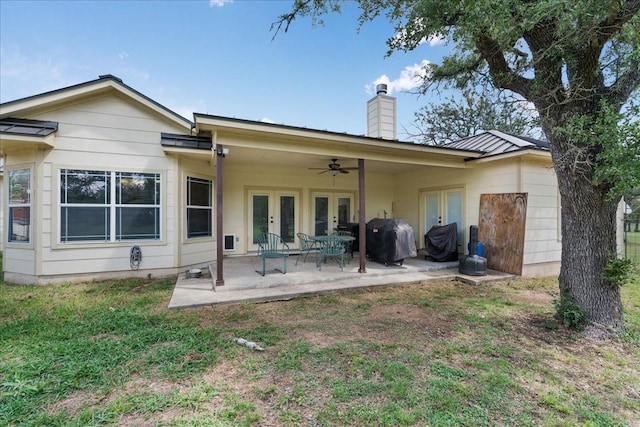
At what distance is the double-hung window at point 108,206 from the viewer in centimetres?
560

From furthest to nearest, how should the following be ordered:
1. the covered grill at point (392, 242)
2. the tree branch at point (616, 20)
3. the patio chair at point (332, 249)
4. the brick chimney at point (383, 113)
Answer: the brick chimney at point (383, 113), the covered grill at point (392, 242), the patio chair at point (332, 249), the tree branch at point (616, 20)

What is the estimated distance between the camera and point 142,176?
6.07 meters

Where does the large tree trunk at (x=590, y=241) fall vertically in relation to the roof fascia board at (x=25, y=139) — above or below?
below

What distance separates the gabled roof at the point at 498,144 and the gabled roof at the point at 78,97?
717cm

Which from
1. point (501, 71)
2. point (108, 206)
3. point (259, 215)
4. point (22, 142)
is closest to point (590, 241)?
point (501, 71)

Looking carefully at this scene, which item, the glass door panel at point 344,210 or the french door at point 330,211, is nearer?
the french door at point 330,211

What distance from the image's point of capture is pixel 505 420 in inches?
79.6

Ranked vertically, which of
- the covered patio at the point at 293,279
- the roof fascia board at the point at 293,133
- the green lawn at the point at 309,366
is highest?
the roof fascia board at the point at 293,133

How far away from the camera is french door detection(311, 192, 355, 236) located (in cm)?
942

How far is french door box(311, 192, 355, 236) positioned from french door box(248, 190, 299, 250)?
26.9 inches

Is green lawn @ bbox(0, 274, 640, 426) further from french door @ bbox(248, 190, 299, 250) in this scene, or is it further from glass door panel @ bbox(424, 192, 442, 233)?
french door @ bbox(248, 190, 299, 250)

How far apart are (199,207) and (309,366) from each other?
5.39 m

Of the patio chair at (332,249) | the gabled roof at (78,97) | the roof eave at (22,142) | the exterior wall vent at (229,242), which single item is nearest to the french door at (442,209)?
the patio chair at (332,249)

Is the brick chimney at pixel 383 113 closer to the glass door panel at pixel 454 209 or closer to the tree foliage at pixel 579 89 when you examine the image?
the glass door panel at pixel 454 209
